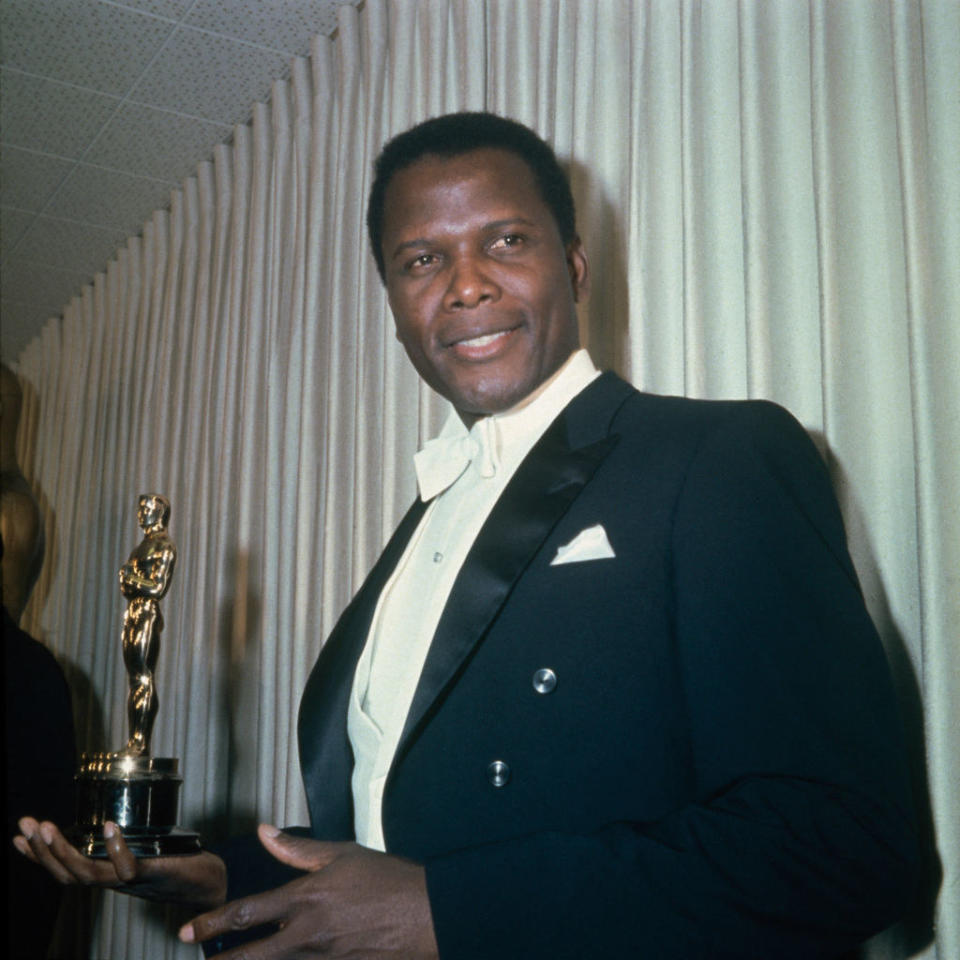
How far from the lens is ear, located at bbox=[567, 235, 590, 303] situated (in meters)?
1.73

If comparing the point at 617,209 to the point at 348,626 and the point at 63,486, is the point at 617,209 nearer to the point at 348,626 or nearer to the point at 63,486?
the point at 348,626

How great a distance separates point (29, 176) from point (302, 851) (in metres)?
3.47

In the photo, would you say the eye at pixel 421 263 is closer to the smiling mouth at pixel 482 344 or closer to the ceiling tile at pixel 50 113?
the smiling mouth at pixel 482 344

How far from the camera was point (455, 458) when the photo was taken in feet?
5.32

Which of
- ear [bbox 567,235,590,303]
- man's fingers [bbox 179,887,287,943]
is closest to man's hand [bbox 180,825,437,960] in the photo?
man's fingers [bbox 179,887,287,943]

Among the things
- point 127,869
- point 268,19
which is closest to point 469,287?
point 127,869

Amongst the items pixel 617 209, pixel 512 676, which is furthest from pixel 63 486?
pixel 512 676

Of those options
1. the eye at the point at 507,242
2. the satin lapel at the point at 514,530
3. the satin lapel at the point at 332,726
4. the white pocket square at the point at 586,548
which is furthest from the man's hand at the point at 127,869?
the eye at the point at 507,242

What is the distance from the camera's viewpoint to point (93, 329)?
4672 millimetres

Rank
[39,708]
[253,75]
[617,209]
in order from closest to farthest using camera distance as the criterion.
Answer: [617,209] < [39,708] < [253,75]

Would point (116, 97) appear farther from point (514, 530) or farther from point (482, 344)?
point (514, 530)

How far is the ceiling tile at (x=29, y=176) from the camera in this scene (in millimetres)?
3697

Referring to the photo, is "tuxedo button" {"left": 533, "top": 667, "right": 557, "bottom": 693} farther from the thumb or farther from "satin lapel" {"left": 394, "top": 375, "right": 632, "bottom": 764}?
the thumb

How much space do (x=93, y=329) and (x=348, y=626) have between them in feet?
11.7
